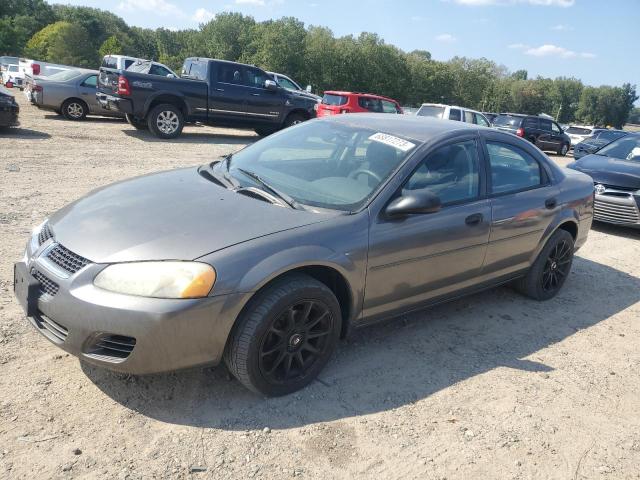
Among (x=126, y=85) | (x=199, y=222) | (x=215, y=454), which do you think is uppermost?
(x=126, y=85)

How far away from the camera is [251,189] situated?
343cm

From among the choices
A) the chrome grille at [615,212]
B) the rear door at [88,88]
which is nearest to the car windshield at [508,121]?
the chrome grille at [615,212]

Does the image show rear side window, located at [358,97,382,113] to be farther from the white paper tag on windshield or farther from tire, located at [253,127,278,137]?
the white paper tag on windshield

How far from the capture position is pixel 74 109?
14570mm

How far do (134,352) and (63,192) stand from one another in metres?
5.10

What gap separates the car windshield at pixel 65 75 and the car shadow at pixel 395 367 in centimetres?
1339

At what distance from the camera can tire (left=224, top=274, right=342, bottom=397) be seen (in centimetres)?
278

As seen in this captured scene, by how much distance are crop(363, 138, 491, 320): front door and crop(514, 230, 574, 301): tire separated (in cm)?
102

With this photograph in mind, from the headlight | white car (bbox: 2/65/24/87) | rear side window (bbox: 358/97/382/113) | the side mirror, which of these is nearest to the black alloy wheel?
the headlight

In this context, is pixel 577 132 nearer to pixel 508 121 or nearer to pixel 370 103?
pixel 508 121

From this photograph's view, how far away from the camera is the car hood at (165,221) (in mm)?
2721

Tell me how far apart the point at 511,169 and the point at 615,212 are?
4.52 metres

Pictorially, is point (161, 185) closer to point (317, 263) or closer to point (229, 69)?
point (317, 263)

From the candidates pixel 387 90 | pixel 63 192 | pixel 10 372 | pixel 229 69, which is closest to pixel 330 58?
pixel 387 90
